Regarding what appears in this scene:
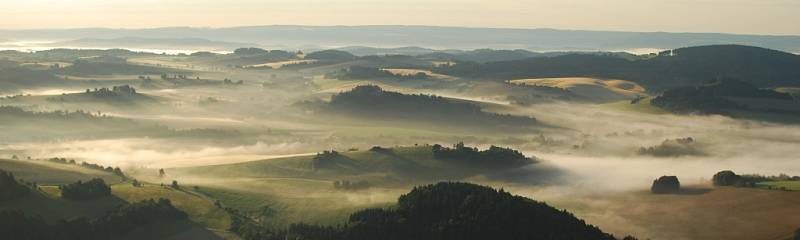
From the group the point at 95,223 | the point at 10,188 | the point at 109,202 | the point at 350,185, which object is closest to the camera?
the point at 95,223

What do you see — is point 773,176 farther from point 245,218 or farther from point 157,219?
point 157,219

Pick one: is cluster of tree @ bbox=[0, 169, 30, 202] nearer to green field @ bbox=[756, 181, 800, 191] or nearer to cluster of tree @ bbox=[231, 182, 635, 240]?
cluster of tree @ bbox=[231, 182, 635, 240]

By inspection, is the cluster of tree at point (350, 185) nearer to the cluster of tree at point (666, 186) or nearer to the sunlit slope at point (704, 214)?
the sunlit slope at point (704, 214)

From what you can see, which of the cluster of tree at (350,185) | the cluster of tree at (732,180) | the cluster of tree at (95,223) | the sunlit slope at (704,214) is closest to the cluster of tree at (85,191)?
the cluster of tree at (95,223)

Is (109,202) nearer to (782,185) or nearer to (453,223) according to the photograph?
(453,223)

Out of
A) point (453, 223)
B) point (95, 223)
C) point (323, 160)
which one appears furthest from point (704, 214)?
point (95, 223)

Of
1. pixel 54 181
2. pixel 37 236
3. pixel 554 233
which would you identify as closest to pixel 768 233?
pixel 554 233

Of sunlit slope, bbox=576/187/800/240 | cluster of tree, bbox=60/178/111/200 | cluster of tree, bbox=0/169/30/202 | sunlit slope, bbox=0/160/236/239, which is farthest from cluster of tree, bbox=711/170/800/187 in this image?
cluster of tree, bbox=0/169/30/202
